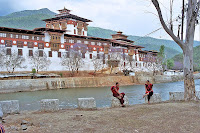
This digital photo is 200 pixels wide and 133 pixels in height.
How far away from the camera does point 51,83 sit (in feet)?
118

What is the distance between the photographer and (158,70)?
227 ft

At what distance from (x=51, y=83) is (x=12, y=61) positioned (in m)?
9.89

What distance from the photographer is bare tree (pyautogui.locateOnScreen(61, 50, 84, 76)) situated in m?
47.7

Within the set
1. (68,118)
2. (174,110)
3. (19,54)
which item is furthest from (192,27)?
(19,54)

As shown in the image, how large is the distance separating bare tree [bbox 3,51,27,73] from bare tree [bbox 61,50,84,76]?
9.45 metres

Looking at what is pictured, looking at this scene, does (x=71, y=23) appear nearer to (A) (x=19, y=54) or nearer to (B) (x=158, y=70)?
(A) (x=19, y=54)

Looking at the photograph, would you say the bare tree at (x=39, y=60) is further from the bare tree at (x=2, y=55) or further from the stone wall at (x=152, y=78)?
the stone wall at (x=152, y=78)

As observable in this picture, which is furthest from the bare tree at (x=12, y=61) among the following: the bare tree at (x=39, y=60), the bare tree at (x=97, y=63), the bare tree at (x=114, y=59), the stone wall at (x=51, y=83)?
the bare tree at (x=114, y=59)

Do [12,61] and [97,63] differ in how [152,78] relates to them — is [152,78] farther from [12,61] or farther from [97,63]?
[12,61]

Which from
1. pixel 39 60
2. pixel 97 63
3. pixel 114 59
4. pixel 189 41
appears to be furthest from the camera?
pixel 114 59

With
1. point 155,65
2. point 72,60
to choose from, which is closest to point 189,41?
point 72,60

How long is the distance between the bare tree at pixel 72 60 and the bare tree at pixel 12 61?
945 cm

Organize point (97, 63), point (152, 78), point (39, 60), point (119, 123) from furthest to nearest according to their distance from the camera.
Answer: point (97, 63)
point (152, 78)
point (39, 60)
point (119, 123)

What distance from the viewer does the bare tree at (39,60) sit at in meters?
44.2
